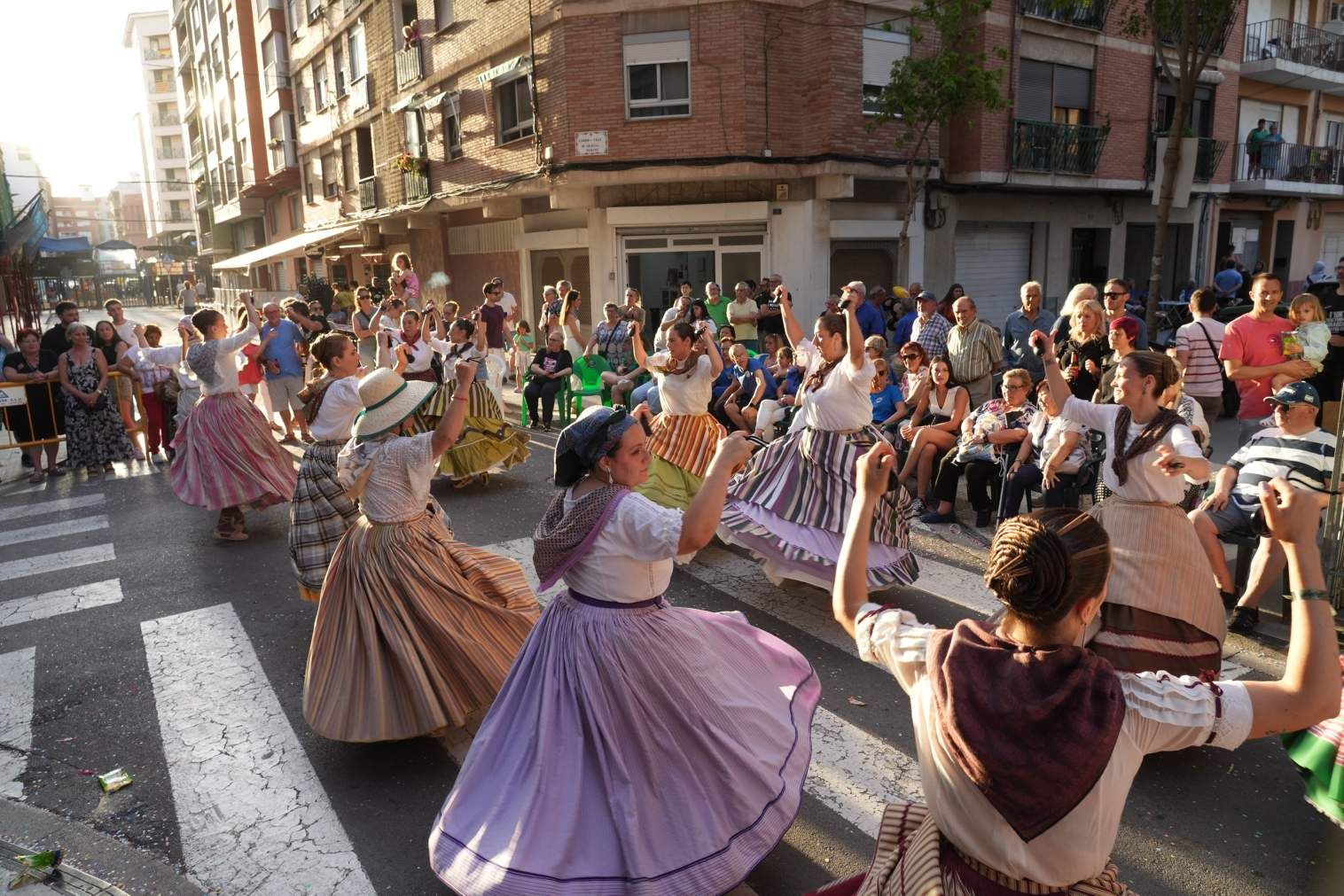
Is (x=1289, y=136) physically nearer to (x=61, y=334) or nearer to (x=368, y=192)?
(x=368, y=192)

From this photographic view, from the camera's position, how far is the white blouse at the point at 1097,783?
1.88 metres

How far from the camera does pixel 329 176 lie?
3222 centimetres

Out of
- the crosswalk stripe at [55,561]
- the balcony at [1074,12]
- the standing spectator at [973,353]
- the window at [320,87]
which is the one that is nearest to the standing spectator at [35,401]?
the crosswalk stripe at [55,561]

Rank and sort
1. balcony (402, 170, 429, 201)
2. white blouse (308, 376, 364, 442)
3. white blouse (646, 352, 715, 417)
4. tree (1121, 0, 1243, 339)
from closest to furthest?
white blouse (308, 376, 364, 442), white blouse (646, 352, 715, 417), tree (1121, 0, 1243, 339), balcony (402, 170, 429, 201)

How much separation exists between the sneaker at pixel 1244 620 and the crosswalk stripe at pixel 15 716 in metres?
6.67

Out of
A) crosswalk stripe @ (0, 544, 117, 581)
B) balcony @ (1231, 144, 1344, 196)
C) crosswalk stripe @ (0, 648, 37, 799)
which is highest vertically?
balcony @ (1231, 144, 1344, 196)

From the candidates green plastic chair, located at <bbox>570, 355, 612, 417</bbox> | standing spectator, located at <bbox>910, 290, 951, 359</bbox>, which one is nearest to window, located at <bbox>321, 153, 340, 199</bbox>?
green plastic chair, located at <bbox>570, 355, 612, 417</bbox>

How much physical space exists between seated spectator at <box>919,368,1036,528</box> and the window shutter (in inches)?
572

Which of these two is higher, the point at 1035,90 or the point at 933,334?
the point at 1035,90

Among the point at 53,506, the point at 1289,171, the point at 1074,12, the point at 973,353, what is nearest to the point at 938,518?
the point at 973,353

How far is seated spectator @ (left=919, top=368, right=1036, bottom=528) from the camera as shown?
Answer: 8.09m

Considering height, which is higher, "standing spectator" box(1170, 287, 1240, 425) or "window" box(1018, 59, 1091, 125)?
"window" box(1018, 59, 1091, 125)

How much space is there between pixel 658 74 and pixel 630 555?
16.3 m

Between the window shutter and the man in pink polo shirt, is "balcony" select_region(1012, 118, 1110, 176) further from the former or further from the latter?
the man in pink polo shirt
